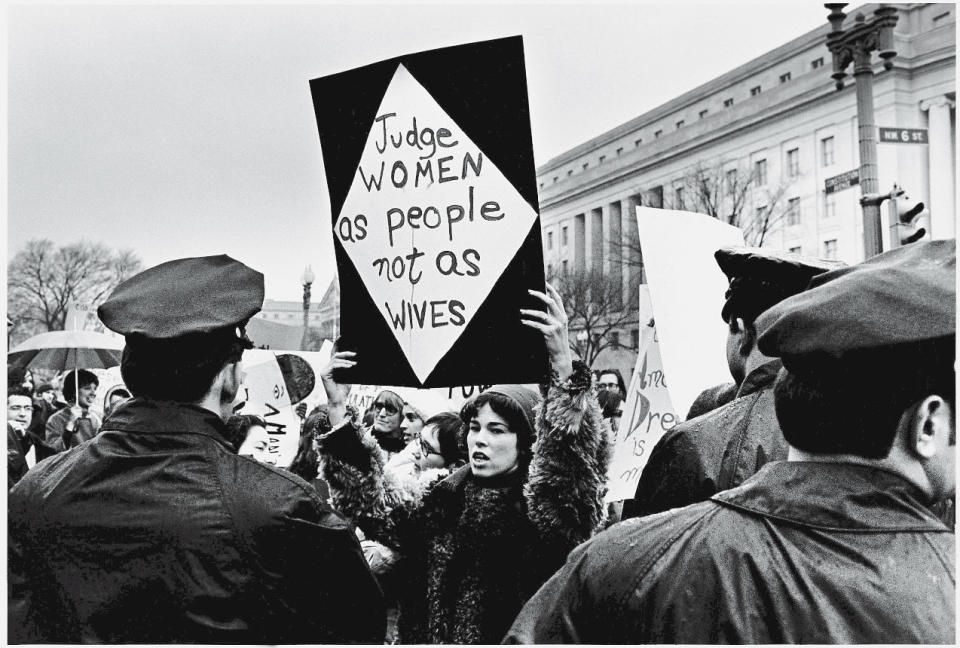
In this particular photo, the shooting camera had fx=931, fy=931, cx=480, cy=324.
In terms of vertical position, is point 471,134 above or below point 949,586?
above

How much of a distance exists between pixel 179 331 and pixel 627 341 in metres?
49.0

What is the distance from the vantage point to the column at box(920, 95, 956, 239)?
127 ft

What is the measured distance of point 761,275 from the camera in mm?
2891

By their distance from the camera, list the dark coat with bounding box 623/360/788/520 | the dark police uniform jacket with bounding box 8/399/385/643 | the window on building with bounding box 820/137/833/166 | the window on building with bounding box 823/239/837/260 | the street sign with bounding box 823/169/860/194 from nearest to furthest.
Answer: the dark police uniform jacket with bounding box 8/399/385/643
the dark coat with bounding box 623/360/788/520
the street sign with bounding box 823/169/860/194
the window on building with bounding box 823/239/837/260
the window on building with bounding box 820/137/833/166

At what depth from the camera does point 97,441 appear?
239cm

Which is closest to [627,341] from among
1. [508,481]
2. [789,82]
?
[789,82]

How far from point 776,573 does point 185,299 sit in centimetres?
169

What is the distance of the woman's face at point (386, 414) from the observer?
277 inches

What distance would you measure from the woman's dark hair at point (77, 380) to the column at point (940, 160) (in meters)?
34.8

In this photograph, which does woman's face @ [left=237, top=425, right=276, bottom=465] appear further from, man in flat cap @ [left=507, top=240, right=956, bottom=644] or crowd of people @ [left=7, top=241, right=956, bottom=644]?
man in flat cap @ [left=507, top=240, right=956, bottom=644]

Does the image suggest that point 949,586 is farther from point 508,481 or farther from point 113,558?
point 508,481

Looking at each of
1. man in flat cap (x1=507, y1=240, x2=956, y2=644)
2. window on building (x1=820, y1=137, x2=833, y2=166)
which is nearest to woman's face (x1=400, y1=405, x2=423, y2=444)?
man in flat cap (x1=507, y1=240, x2=956, y2=644)

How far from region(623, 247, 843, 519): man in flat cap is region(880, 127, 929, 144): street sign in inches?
295

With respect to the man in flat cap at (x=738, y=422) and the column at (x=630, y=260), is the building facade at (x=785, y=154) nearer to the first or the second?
the column at (x=630, y=260)
